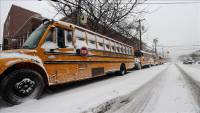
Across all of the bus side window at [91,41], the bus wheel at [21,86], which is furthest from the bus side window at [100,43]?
the bus wheel at [21,86]

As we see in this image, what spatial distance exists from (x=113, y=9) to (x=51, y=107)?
12323mm

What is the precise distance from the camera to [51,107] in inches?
137

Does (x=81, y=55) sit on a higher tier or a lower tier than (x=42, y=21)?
lower

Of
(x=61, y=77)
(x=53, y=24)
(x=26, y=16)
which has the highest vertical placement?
(x=26, y=16)

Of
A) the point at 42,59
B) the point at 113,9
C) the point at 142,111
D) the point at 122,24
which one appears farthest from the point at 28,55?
the point at 122,24

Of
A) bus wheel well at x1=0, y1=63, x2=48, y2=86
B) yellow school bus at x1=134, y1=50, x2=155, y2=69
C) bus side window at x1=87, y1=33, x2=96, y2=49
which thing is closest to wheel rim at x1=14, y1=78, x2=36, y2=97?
bus wheel well at x1=0, y1=63, x2=48, y2=86

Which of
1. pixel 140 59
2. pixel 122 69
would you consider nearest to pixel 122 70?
pixel 122 69

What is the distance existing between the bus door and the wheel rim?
682 mm

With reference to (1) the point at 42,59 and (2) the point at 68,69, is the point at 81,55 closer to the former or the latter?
(2) the point at 68,69

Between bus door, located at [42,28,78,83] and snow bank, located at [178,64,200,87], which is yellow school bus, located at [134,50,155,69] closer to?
snow bank, located at [178,64,200,87]

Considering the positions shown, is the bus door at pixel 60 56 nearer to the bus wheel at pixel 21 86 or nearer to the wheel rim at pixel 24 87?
the bus wheel at pixel 21 86

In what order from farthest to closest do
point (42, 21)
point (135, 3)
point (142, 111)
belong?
point (135, 3) → point (42, 21) → point (142, 111)

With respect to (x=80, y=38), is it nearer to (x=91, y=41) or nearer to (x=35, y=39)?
(x=91, y=41)

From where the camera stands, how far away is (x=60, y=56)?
5.05 metres
